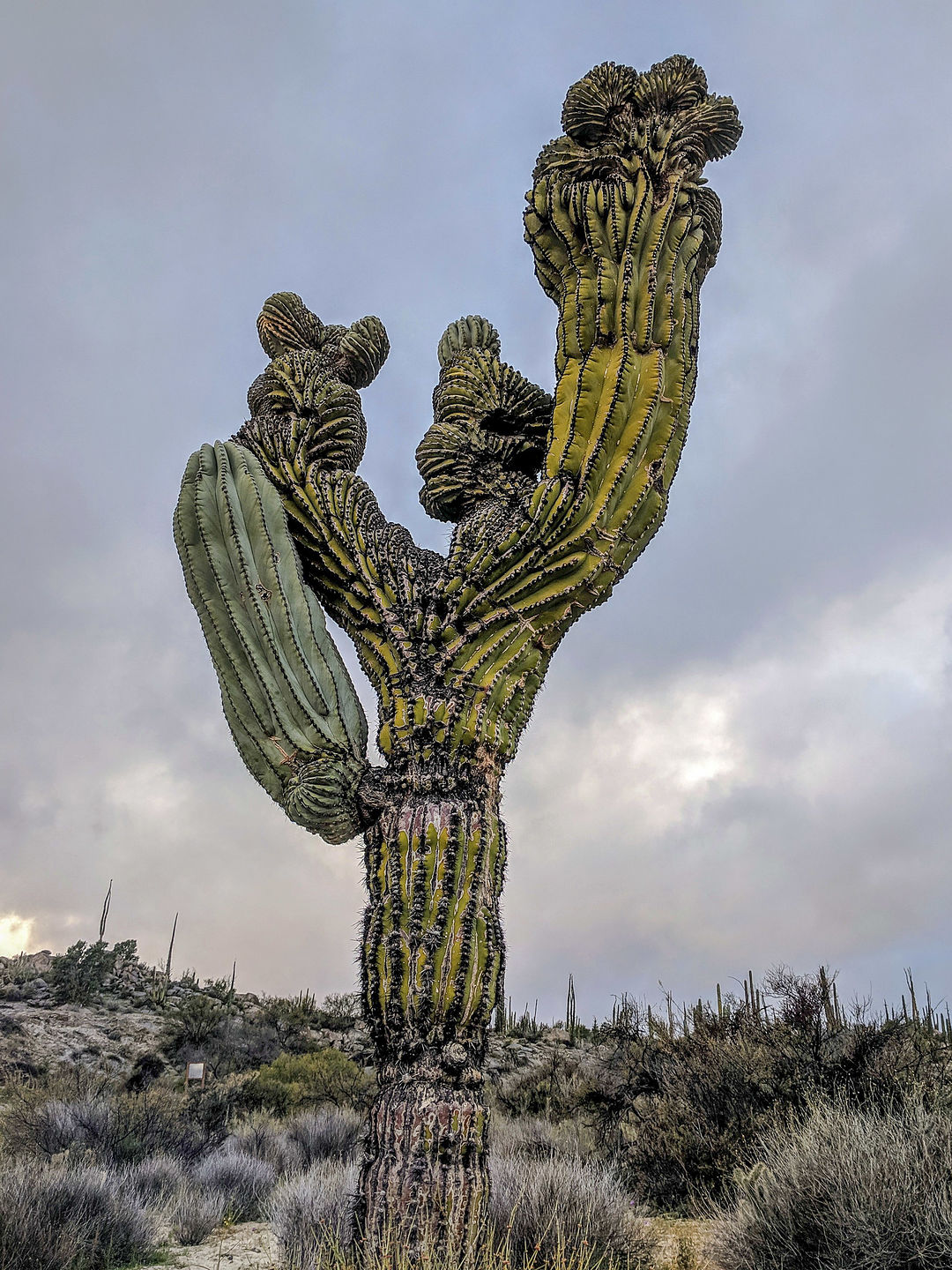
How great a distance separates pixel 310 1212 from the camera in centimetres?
566

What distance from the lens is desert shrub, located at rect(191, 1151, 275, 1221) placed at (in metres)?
7.55

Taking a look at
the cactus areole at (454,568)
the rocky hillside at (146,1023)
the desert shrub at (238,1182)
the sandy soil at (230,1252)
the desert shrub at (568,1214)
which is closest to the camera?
the cactus areole at (454,568)

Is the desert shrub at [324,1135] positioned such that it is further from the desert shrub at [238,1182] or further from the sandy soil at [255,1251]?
the sandy soil at [255,1251]

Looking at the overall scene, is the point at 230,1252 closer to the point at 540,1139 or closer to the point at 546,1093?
the point at 540,1139

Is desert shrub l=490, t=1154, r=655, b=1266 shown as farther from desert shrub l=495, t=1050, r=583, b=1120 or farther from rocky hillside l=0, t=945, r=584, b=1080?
rocky hillside l=0, t=945, r=584, b=1080

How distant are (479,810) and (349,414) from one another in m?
2.63

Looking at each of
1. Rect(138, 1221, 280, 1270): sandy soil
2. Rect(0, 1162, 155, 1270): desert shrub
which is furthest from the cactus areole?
Rect(0, 1162, 155, 1270): desert shrub

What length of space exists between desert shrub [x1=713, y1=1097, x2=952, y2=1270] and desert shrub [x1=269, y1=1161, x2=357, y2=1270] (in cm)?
217

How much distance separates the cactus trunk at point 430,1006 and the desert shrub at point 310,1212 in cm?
49

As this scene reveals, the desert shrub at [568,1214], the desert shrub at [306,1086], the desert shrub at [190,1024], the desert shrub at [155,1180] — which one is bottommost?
the desert shrub at [155,1180]

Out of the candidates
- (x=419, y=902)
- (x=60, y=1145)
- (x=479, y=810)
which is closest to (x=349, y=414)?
(x=479, y=810)

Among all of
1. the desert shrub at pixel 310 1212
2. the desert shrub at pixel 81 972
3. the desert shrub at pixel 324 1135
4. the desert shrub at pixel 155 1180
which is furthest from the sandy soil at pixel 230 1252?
the desert shrub at pixel 81 972

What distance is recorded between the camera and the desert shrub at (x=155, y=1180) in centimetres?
695

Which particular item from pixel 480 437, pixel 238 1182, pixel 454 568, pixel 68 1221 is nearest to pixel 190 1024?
pixel 238 1182
